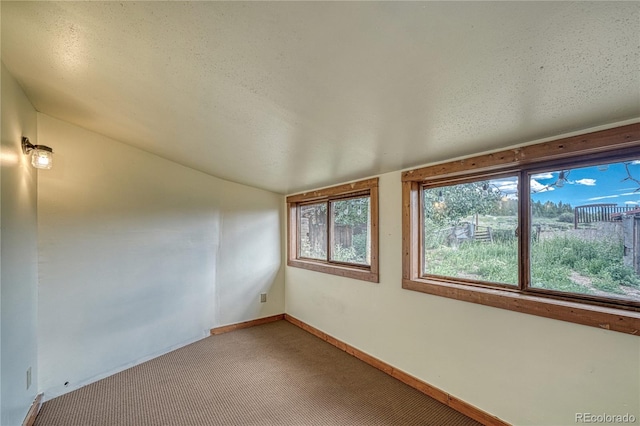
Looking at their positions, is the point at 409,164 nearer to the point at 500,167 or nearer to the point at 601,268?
the point at 500,167

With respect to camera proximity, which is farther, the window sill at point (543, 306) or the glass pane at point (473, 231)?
the glass pane at point (473, 231)

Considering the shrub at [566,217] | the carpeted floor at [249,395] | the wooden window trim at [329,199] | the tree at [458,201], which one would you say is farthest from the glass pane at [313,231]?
the shrub at [566,217]

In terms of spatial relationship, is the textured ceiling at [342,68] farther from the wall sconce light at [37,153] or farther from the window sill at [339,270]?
the window sill at [339,270]

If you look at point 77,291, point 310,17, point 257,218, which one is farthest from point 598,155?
point 77,291

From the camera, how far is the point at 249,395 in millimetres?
2455

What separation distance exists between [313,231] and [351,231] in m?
0.82

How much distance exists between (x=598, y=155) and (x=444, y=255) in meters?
1.25

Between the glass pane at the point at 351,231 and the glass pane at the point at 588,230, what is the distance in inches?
64.5

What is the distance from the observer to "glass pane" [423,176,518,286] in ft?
7.07

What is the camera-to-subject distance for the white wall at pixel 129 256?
252cm

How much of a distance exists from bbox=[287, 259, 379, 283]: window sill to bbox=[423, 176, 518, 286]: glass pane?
61 centimetres

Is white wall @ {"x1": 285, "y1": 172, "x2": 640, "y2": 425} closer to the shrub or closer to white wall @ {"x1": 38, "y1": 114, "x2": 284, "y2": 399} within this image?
the shrub

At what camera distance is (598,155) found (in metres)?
1.72

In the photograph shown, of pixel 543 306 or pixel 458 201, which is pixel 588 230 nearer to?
pixel 543 306
